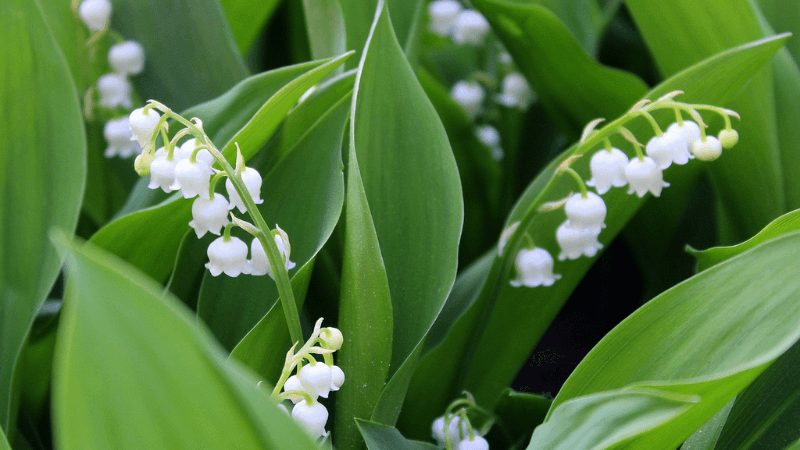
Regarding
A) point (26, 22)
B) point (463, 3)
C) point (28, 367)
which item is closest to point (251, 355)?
point (28, 367)

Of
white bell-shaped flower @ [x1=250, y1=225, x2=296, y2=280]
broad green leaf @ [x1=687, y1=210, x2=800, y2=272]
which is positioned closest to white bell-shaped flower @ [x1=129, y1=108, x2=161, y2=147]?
white bell-shaped flower @ [x1=250, y1=225, x2=296, y2=280]

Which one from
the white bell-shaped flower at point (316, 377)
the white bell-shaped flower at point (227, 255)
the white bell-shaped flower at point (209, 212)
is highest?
the white bell-shaped flower at point (209, 212)

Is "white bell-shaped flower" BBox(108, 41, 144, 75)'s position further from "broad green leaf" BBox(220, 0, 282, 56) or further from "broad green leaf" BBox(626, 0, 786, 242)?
"broad green leaf" BBox(626, 0, 786, 242)

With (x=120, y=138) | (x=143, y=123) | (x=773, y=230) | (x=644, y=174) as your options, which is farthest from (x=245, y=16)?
(x=773, y=230)

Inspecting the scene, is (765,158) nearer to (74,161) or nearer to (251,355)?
(251,355)

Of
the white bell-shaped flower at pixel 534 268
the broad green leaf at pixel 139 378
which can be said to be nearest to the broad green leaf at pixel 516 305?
the white bell-shaped flower at pixel 534 268

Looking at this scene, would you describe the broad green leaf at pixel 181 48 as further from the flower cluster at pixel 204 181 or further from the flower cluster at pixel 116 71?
the flower cluster at pixel 204 181
